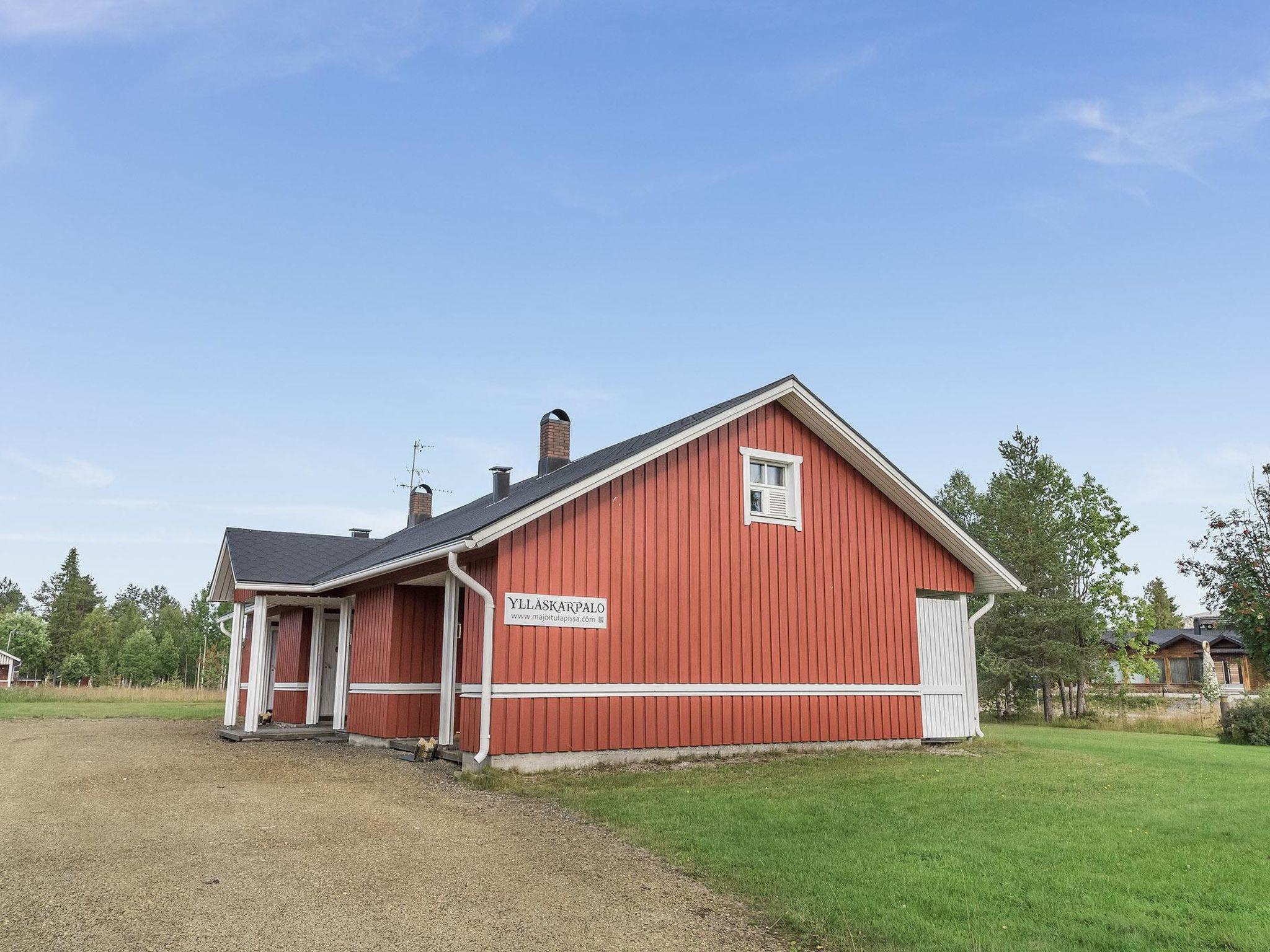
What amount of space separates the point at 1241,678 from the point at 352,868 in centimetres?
6051

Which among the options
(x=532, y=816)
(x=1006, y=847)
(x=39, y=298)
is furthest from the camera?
(x=39, y=298)

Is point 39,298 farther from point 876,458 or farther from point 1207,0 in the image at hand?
point 1207,0

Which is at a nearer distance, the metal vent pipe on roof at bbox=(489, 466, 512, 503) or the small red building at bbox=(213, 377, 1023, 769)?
the small red building at bbox=(213, 377, 1023, 769)

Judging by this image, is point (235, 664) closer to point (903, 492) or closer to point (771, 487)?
point (771, 487)

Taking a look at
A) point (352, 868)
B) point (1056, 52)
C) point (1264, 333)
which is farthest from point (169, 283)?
point (1264, 333)

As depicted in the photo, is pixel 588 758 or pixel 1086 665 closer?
pixel 588 758

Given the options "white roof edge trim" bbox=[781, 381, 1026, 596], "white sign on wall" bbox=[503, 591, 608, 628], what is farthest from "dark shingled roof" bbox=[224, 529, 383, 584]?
"white roof edge trim" bbox=[781, 381, 1026, 596]

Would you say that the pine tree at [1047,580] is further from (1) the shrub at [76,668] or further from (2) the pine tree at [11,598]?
(2) the pine tree at [11,598]

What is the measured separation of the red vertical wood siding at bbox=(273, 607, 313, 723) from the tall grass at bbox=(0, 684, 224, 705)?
56.5ft

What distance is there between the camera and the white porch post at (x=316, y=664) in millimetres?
18062

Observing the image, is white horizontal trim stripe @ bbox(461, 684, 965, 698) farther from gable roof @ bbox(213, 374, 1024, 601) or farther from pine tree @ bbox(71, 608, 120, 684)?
pine tree @ bbox(71, 608, 120, 684)

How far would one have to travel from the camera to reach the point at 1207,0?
42.6ft

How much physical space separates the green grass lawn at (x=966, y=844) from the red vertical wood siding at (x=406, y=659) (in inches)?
170

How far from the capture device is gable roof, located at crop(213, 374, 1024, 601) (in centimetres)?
1185
